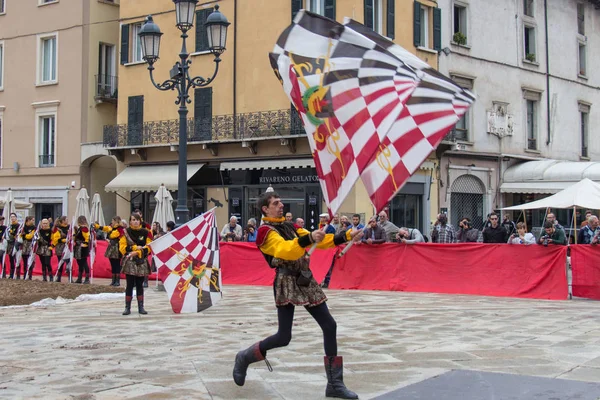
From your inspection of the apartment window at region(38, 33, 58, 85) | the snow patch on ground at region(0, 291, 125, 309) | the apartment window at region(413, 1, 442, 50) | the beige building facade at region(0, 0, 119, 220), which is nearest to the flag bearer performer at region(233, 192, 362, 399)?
the snow patch on ground at region(0, 291, 125, 309)

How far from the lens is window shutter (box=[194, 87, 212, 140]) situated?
1163 inches

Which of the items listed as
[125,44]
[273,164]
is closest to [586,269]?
[273,164]

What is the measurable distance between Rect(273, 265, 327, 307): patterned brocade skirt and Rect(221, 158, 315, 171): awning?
19.8 metres

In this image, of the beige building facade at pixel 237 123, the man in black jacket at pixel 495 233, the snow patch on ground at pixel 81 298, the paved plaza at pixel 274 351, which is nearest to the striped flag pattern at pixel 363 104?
the paved plaza at pixel 274 351

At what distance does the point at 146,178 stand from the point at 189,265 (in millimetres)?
18182

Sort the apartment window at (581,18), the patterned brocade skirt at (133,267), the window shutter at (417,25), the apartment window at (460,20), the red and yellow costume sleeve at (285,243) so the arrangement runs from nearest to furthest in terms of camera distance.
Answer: the red and yellow costume sleeve at (285,243), the patterned brocade skirt at (133,267), the window shutter at (417,25), the apartment window at (460,20), the apartment window at (581,18)

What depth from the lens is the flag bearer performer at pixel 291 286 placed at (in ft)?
21.5

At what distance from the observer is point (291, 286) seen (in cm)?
682

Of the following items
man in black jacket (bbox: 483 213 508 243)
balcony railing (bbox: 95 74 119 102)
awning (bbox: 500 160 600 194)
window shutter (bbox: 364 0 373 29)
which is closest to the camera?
man in black jacket (bbox: 483 213 508 243)

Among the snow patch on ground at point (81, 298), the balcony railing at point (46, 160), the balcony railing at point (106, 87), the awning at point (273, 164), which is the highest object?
the balcony railing at point (106, 87)

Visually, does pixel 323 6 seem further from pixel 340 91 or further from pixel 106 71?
pixel 340 91

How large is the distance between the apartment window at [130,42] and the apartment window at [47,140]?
4.39 meters

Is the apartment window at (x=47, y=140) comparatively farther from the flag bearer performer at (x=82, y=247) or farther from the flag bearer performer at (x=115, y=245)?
the flag bearer performer at (x=115, y=245)

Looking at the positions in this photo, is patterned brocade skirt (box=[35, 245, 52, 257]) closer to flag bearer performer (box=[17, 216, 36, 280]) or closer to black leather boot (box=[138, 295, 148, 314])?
flag bearer performer (box=[17, 216, 36, 280])
